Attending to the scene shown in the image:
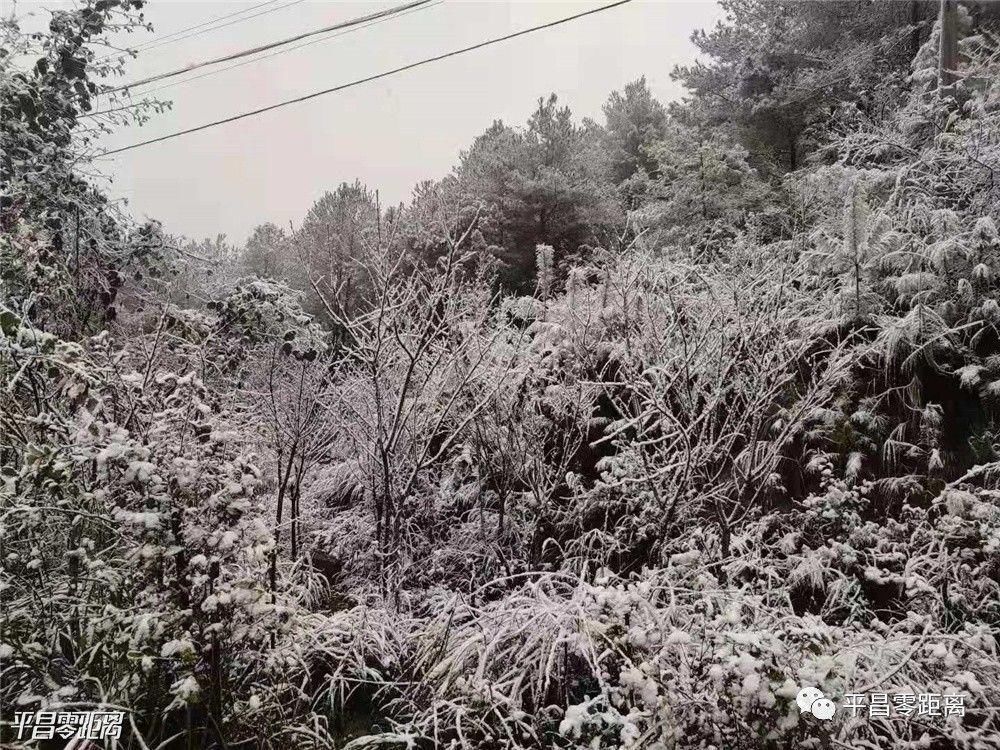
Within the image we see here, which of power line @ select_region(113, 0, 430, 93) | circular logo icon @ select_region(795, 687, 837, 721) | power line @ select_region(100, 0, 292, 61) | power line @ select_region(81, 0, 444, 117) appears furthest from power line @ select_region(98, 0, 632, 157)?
circular logo icon @ select_region(795, 687, 837, 721)

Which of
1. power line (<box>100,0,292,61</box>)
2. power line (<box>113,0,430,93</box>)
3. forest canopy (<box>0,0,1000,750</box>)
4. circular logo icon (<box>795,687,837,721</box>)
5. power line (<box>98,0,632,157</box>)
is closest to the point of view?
circular logo icon (<box>795,687,837,721</box>)

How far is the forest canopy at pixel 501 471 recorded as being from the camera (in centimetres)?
187

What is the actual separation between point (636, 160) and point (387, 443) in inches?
264

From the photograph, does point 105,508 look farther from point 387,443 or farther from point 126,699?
point 387,443

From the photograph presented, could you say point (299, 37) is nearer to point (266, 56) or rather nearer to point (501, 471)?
point (266, 56)

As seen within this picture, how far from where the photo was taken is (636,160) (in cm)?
845

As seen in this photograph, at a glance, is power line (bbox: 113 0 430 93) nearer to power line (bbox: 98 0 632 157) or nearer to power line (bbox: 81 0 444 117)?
power line (bbox: 81 0 444 117)

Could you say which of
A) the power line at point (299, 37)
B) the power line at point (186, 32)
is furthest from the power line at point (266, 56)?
the power line at point (186, 32)

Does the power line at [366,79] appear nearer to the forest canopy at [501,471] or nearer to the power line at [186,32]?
the forest canopy at [501,471]

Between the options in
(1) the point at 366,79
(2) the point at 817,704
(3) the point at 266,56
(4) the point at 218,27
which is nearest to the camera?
(2) the point at 817,704

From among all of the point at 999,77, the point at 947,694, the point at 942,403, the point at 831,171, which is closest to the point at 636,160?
the point at 831,171

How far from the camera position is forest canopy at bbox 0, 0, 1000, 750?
1.87 m

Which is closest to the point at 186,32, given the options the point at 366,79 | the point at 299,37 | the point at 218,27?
the point at 218,27

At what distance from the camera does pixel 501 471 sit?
11.4ft
